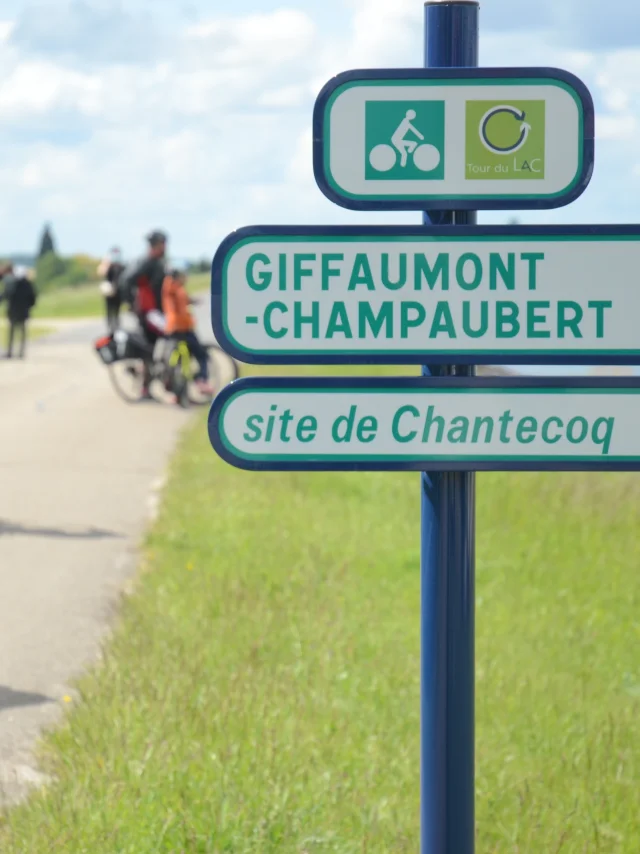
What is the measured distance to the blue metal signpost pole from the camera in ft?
10.3

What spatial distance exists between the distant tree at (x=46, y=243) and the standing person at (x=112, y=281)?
4374 inches

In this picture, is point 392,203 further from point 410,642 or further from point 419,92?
point 410,642

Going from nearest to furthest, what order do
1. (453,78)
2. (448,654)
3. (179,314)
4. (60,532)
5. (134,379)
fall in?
(453,78)
(448,654)
(60,532)
(179,314)
(134,379)

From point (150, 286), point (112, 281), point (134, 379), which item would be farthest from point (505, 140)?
point (112, 281)

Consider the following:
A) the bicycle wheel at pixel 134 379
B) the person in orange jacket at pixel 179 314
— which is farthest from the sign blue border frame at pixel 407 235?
the bicycle wheel at pixel 134 379

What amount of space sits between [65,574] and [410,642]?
2.38 metres

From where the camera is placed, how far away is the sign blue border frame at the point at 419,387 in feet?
10.1

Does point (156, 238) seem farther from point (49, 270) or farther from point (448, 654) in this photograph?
point (49, 270)

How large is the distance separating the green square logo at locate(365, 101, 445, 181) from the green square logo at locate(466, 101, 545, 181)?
68mm

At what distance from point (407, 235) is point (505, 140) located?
0.29 meters

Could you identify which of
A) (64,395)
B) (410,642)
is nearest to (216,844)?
(410,642)

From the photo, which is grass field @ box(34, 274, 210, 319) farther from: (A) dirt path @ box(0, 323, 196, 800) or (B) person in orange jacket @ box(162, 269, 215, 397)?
(A) dirt path @ box(0, 323, 196, 800)

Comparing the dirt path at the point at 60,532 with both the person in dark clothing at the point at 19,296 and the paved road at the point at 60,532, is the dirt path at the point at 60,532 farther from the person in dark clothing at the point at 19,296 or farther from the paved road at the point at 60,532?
the person in dark clothing at the point at 19,296

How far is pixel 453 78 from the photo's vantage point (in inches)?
120
